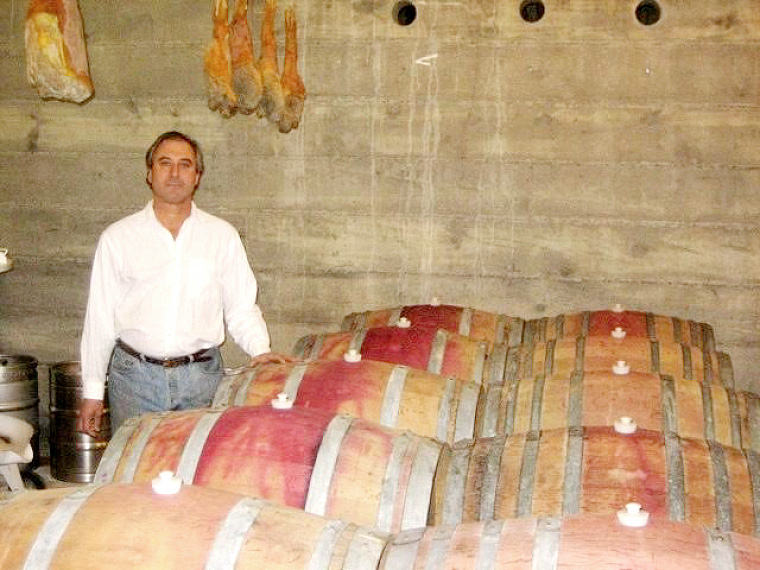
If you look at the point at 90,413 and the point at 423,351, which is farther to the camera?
the point at 423,351

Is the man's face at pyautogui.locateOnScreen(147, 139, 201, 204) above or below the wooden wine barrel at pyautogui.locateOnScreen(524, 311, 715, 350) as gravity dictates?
above

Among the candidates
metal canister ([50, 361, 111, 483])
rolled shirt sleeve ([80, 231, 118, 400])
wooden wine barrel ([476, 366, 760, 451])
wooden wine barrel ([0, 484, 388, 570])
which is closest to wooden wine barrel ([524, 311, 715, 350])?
wooden wine barrel ([476, 366, 760, 451])

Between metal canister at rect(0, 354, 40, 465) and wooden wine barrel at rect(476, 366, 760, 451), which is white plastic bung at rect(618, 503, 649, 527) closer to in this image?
wooden wine barrel at rect(476, 366, 760, 451)

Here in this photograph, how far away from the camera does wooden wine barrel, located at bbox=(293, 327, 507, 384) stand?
455 centimetres

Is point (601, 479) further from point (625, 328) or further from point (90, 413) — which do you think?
point (625, 328)

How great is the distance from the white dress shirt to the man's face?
117 millimetres

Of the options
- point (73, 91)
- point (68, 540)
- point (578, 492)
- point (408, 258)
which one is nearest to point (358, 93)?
point (408, 258)

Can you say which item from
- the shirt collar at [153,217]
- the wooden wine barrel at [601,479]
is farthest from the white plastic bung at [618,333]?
the shirt collar at [153,217]

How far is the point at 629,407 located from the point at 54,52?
360 cm

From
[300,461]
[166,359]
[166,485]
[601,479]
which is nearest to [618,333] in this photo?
[601,479]

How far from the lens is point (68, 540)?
2.38m

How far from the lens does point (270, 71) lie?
19.9 ft

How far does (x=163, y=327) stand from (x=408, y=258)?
2.54 metres

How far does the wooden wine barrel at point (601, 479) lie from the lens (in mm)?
3041
